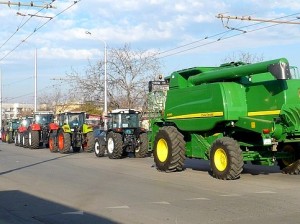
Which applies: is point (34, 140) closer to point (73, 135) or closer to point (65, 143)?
point (73, 135)

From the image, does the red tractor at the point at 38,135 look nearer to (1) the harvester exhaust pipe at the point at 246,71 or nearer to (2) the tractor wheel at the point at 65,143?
(2) the tractor wheel at the point at 65,143

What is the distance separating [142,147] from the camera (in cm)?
2291

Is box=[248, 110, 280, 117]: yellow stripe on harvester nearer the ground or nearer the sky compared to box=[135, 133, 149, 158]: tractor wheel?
nearer the sky

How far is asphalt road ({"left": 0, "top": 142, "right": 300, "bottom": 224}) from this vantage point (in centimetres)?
878

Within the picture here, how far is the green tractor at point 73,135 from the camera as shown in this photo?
27.2 meters

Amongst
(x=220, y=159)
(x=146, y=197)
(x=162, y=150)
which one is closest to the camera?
(x=146, y=197)

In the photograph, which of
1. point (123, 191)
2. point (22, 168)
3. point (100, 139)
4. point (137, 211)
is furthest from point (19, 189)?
point (100, 139)

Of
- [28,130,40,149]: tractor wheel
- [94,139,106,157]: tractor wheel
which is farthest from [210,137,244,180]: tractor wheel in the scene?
[28,130,40,149]: tractor wheel

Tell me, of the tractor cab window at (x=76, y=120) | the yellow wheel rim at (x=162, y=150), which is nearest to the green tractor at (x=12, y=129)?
the tractor cab window at (x=76, y=120)

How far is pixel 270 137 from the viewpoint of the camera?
13.3 metres

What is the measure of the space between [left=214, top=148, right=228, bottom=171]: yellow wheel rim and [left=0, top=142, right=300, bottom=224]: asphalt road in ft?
1.50

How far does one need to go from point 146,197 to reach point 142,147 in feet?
38.9

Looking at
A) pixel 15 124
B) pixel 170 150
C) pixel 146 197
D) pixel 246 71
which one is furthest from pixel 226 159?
pixel 15 124

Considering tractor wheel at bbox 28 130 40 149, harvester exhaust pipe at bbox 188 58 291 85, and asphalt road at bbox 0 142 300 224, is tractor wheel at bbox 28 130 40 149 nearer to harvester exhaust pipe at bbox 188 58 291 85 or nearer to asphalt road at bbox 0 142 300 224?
asphalt road at bbox 0 142 300 224
